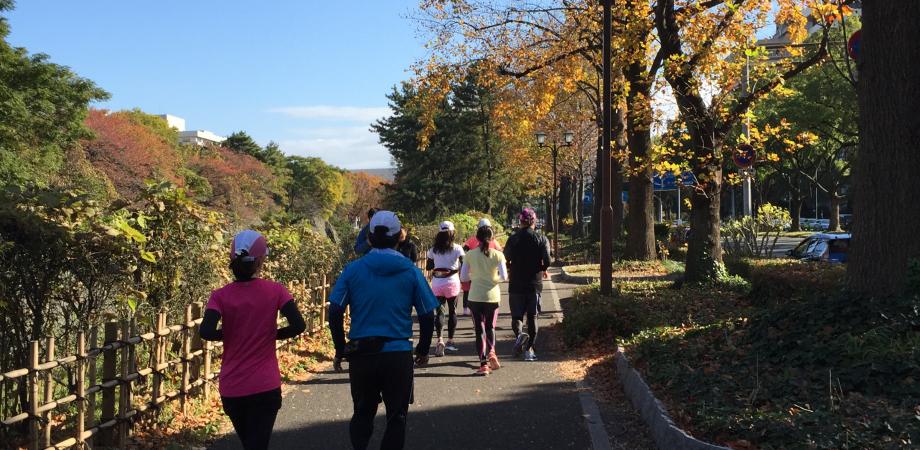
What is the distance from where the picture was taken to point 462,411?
7.09m

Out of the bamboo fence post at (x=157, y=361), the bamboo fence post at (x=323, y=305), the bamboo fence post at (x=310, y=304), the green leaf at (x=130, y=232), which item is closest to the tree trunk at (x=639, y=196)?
the bamboo fence post at (x=323, y=305)

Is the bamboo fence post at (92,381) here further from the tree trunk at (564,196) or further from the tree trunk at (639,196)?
the tree trunk at (564,196)

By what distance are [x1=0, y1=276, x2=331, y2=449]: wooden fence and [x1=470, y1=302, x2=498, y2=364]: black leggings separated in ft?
9.74

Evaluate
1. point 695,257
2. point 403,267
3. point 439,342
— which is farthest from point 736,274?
point 403,267

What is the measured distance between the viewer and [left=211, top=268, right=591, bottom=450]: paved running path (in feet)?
20.1

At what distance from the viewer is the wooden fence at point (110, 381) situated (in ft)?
15.8

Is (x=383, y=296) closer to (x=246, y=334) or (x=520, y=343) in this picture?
(x=246, y=334)

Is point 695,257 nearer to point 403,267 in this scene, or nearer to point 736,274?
point 736,274

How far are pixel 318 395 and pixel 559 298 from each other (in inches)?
422

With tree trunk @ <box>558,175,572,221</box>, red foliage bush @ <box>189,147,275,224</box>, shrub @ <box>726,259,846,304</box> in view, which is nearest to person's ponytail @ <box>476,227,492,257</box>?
shrub @ <box>726,259,846,304</box>

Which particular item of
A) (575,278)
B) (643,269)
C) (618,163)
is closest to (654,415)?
(643,269)

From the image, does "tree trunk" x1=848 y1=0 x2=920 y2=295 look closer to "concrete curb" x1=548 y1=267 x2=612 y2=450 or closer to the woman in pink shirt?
"concrete curb" x1=548 y1=267 x2=612 y2=450

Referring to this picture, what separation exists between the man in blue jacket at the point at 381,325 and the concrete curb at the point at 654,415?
1904 millimetres

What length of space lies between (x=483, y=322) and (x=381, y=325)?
15.2ft
